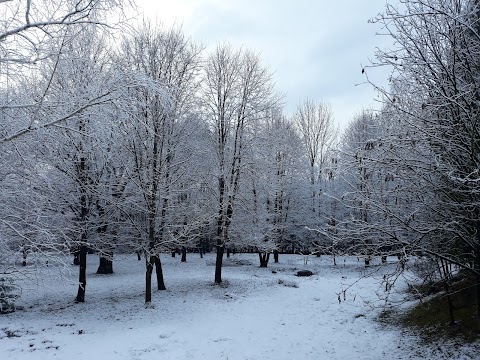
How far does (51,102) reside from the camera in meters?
5.04

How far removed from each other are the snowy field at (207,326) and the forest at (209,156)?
1253 millimetres

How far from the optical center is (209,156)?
18.9m

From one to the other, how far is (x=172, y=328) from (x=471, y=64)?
10.5m

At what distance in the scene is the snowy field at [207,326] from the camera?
966 cm

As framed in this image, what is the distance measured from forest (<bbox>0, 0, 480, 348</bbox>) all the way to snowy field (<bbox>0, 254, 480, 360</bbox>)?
125cm

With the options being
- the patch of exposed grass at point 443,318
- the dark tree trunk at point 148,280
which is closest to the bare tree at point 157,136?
the dark tree trunk at point 148,280

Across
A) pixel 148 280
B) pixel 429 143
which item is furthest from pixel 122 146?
pixel 429 143

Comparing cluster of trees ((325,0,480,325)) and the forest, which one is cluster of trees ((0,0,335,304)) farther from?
cluster of trees ((325,0,480,325))

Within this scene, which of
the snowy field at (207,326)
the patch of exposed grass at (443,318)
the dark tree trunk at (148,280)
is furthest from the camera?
the dark tree trunk at (148,280)

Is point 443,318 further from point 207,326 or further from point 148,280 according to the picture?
point 148,280

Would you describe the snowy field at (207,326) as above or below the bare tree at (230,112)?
below

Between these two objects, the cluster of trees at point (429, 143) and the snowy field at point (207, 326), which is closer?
the cluster of trees at point (429, 143)

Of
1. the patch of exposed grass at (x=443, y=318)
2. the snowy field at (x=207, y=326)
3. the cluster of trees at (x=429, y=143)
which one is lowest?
the snowy field at (x=207, y=326)

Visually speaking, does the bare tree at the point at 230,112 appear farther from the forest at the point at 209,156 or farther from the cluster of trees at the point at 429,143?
the cluster of trees at the point at 429,143
